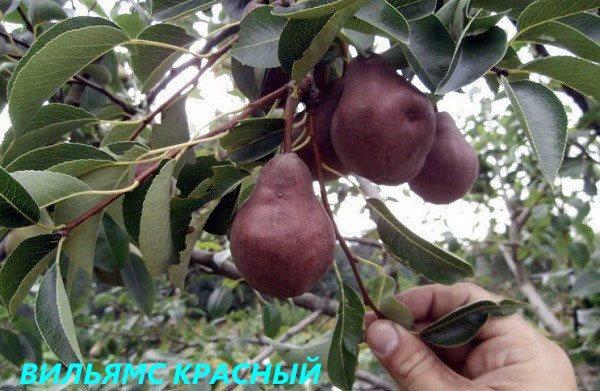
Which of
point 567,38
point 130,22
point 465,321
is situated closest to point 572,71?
point 567,38

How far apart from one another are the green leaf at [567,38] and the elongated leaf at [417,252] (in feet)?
0.84

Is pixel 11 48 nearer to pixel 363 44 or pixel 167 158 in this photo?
pixel 167 158

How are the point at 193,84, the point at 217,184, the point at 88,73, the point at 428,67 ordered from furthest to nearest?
the point at 88,73
the point at 193,84
the point at 217,184
the point at 428,67

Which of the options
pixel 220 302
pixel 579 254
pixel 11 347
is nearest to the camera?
pixel 11 347

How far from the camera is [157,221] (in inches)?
25.1

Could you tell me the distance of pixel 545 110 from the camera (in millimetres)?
592

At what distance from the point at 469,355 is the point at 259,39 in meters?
0.71

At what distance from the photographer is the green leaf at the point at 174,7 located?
716 millimetres

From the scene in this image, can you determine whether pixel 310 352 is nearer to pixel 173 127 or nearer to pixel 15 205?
pixel 173 127

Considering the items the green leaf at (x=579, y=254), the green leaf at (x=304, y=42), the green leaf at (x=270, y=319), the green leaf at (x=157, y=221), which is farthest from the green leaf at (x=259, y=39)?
the green leaf at (x=579, y=254)

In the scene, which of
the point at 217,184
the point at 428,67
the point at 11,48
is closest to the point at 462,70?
Answer: the point at 428,67

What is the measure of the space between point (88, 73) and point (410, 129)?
95cm

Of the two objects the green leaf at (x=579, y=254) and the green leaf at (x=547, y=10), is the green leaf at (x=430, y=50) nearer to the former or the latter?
the green leaf at (x=547, y=10)

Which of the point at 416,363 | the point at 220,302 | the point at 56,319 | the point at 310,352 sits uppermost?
the point at 56,319
